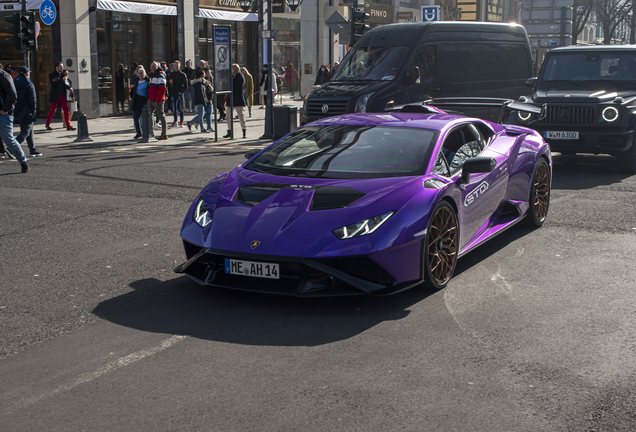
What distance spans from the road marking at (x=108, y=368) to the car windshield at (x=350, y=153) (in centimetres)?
189

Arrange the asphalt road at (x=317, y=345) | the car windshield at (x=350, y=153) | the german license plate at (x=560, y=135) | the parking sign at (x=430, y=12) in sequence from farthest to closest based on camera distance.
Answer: the parking sign at (x=430, y=12), the german license plate at (x=560, y=135), the car windshield at (x=350, y=153), the asphalt road at (x=317, y=345)

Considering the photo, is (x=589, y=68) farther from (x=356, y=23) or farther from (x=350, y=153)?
(x=356, y=23)

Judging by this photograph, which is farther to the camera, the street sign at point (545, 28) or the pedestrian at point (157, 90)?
the street sign at point (545, 28)

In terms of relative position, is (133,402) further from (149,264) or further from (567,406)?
(149,264)

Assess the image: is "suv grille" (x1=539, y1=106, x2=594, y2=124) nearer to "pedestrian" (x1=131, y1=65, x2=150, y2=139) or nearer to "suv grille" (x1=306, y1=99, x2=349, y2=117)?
"suv grille" (x1=306, y1=99, x2=349, y2=117)

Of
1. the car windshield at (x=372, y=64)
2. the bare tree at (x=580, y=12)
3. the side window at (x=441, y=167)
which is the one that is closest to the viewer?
the side window at (x=441, y=167)

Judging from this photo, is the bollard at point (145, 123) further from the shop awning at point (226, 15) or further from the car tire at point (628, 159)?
the shop awning at point (226, 15)

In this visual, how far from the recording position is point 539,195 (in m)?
7.99

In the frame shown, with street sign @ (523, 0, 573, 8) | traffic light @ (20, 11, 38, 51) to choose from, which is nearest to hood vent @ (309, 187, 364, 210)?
traffic light @ (20, 11, 38, 51)

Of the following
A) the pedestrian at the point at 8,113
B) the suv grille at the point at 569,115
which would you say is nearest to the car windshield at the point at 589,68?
the suv grille at the point at 569,115

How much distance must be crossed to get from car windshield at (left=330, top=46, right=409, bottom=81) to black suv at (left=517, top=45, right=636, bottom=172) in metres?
3.04

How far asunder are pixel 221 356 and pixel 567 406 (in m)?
1.90

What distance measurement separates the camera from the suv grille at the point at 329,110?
15.2 metres

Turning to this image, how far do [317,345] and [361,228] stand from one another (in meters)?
0.97
